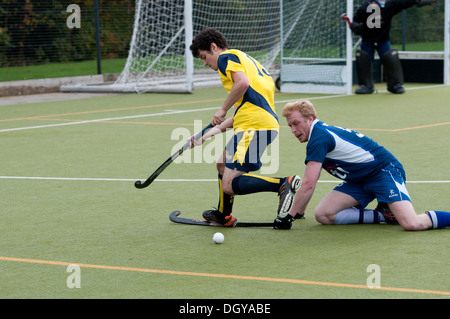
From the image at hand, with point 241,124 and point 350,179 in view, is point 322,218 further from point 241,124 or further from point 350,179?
point 241,124

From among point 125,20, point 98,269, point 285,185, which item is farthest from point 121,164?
point 125,20

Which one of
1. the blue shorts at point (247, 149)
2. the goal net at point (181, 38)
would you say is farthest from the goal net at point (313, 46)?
the blue shorts at point (247, 149)

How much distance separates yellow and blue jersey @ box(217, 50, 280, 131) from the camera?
5.91m

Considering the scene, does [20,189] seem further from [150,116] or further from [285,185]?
[150,116]

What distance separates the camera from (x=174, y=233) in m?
5.76

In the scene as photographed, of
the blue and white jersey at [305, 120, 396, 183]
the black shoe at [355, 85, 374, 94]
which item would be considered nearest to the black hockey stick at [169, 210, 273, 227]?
the blue and white jersey at [305, 120, 396, 183]

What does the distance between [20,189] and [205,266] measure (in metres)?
3.18

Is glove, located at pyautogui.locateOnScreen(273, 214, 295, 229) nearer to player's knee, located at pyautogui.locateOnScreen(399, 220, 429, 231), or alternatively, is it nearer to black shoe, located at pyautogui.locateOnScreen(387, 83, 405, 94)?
player's knee, located at pyautogui.locateOnScreen(399, 220, 429, 231)

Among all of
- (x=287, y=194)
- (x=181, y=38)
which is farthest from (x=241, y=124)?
(x=181, y=38)

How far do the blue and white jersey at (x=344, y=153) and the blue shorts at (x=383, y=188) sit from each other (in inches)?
2.0

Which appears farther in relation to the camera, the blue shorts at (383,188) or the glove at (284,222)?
the glove at (284,222)

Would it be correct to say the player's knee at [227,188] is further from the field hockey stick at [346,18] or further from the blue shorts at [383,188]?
the field hockey stick at [346,18]

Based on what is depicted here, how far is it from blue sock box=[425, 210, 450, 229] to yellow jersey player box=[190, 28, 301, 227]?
3.08 ft

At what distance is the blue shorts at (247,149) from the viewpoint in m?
5.86
